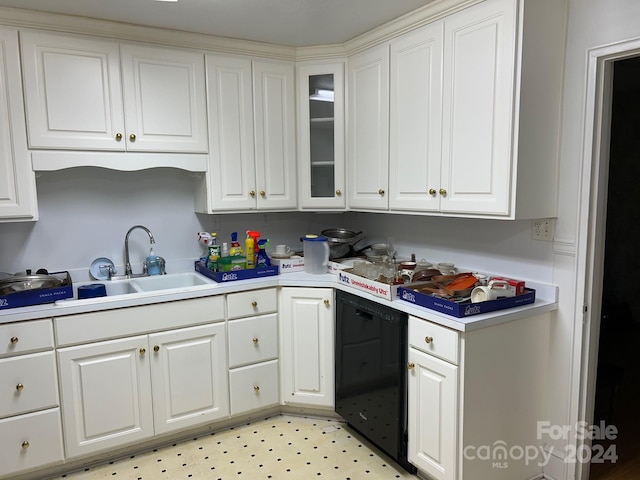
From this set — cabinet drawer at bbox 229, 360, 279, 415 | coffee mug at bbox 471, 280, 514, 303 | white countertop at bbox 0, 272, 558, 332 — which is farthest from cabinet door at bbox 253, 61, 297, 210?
coffee mug at bbox 471, 280, 514, 303

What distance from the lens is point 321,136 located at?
9.51 feet

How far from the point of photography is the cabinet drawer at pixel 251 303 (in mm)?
2551

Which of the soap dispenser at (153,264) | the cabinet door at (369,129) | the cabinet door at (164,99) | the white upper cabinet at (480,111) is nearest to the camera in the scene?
the white upper cabinet at (480,111)

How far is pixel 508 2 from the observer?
1808mm

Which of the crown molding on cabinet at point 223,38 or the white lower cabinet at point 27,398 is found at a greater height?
the crown molding on cabinet at point 223,38

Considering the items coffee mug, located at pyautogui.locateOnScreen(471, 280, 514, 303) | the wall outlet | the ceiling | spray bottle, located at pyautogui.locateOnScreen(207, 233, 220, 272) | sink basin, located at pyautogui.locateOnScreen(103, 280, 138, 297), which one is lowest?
sink basin, located at pyautogui.locateOnScreen(103, 280, 138, 297)

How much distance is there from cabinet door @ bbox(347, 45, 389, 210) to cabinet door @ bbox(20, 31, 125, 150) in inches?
54.3

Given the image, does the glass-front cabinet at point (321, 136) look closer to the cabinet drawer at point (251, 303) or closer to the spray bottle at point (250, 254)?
the spray bottle at point (250, 254)

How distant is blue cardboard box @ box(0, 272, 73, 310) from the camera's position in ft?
6.77

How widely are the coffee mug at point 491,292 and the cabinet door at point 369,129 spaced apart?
2.68 ft

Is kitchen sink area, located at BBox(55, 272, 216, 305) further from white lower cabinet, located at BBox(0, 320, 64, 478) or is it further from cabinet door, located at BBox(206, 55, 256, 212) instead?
cabinet door, located at BBox(206, 55, 256, 212)

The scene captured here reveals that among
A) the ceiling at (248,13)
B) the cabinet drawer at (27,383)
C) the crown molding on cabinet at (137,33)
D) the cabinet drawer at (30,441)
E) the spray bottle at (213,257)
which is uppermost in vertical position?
the ceiling at (248,13)

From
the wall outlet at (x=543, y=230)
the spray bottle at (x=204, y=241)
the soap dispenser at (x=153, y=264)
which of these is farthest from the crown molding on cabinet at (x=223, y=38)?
the soap dispenser at (x=153, y=264)

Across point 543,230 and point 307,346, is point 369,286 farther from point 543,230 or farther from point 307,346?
point 543,230
